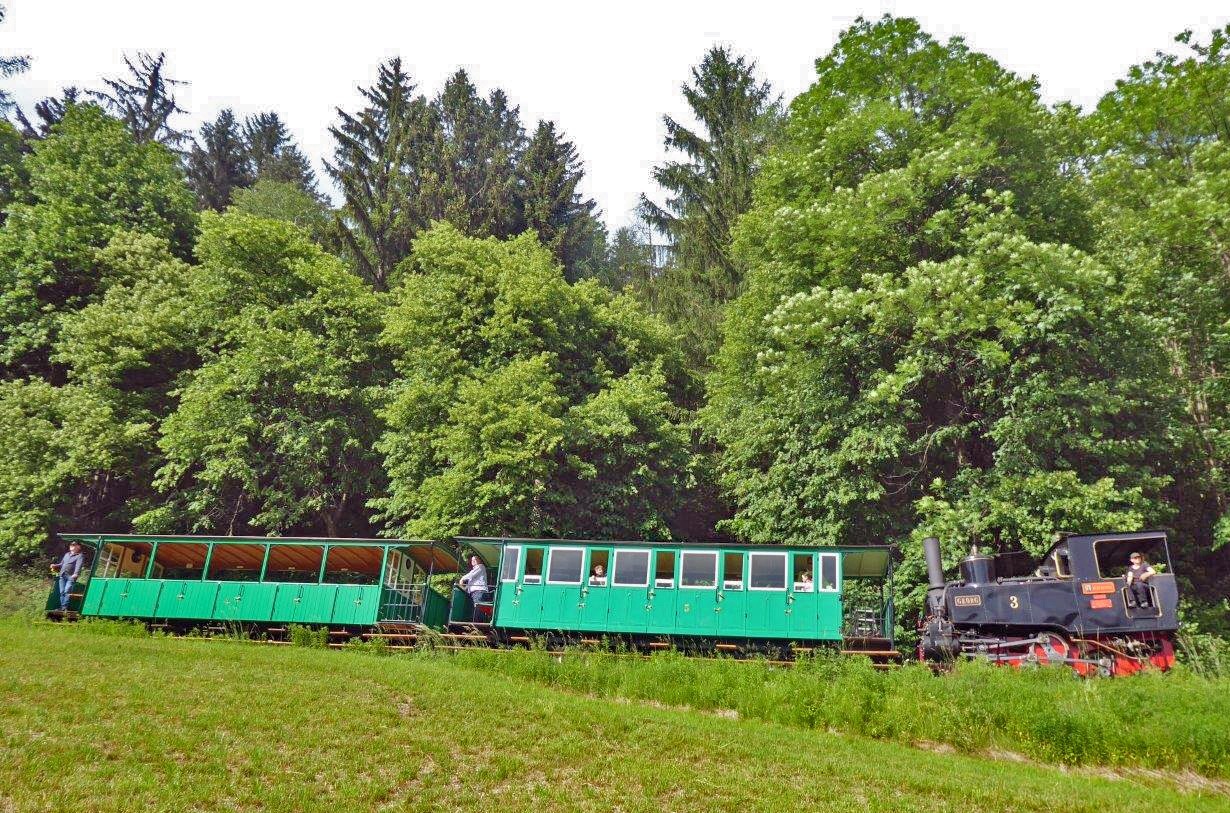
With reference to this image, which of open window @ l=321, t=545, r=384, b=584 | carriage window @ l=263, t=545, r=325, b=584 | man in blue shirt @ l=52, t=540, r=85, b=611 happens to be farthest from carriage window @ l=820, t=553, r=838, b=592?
man in blue shirt @ l=52, t=540, r=85, b=611

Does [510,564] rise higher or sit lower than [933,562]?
lower

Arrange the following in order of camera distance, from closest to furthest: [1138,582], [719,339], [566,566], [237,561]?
1. [1138,582]
2. [566,566]
3. [237,561]
4. [719,339]

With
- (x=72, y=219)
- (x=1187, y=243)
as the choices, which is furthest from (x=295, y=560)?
(x=1187, y=243)

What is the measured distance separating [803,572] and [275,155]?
6179cm

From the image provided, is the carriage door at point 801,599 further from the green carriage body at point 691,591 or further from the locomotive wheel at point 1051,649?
the locomotive wheel at point 1051,649

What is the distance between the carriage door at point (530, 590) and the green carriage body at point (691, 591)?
0.02m

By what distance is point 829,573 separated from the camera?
16.8 metres

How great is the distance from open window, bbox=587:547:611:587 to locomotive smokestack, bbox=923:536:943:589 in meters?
7.56

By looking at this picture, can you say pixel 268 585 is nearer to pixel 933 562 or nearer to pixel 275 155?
pixel 933 562

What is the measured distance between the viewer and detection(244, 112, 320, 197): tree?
58500mm

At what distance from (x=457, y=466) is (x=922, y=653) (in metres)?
14.0

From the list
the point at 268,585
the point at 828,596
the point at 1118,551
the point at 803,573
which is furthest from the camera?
the point at 268,585

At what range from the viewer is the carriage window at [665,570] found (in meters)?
17.6

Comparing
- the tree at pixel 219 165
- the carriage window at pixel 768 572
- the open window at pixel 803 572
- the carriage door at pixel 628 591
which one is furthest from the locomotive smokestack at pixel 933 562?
the tree at pixel 219 165
